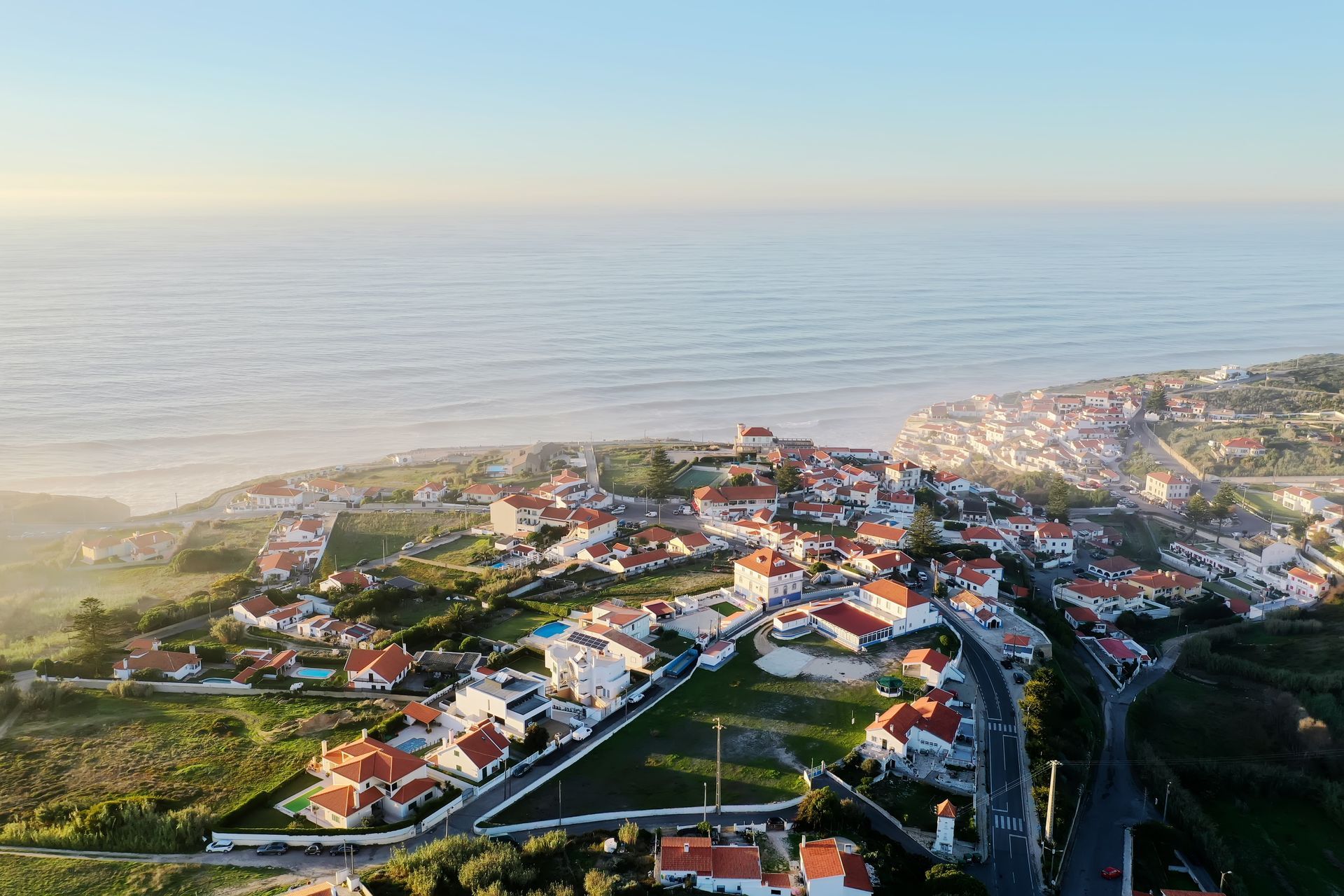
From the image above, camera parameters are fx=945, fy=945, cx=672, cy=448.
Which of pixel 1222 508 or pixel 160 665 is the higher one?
pixel 160 665

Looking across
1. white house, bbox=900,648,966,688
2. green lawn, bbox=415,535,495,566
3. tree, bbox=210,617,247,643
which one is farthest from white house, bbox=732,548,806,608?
tree, bbox=210,617,247,643

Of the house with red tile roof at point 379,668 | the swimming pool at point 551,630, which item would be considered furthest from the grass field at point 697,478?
the house with red tile roof at point 379,668

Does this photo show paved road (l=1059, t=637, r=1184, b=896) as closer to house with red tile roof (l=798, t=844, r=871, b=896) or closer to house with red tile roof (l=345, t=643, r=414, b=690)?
house with red tile roof (l=798, t=844, r=871, b=896)

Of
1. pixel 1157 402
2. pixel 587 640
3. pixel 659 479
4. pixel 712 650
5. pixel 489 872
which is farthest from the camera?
pixel 1157 402

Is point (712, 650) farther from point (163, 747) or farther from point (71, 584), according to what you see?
point (71, 584)

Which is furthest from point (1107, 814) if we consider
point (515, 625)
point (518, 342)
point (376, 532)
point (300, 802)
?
point (518, 342)

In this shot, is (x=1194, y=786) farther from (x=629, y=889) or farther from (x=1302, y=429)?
(x=1302, y=429)

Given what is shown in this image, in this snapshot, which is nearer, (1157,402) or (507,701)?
(507,701)
